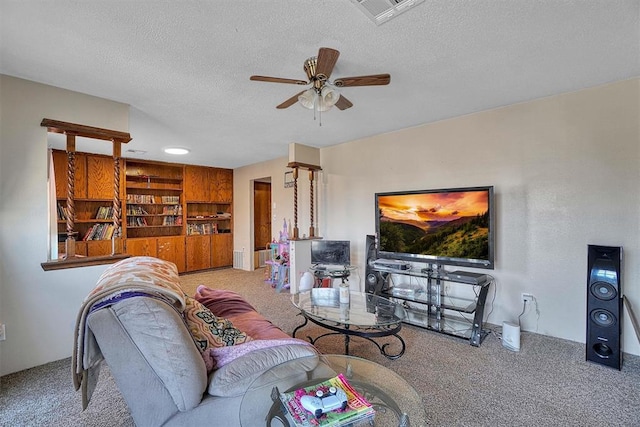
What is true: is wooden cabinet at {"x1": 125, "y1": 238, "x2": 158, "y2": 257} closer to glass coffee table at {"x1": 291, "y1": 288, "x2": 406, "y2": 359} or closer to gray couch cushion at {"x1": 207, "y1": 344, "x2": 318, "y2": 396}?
glass coffee table at {"x1": 291, "y1": 288, "x2": 406, "y2": 359}

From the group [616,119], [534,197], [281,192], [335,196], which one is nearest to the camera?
[616,119]

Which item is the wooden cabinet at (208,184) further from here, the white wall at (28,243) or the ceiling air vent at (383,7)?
the ceiling air vent at (383,7)

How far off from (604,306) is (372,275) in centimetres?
210

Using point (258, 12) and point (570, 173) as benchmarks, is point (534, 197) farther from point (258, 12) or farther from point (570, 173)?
point (258, 12)

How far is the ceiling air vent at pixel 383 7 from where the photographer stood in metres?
1.50

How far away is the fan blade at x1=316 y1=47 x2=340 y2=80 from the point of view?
163cm

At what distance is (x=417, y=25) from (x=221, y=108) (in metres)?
2.03

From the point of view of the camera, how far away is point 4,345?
7.06 ft

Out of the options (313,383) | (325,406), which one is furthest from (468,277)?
(325,406)

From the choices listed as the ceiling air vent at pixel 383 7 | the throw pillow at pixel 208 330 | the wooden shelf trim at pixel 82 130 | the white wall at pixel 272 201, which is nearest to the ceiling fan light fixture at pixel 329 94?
the ceiling air vent at pixel 383 7

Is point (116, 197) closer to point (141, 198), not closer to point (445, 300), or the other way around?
point (141, 198)

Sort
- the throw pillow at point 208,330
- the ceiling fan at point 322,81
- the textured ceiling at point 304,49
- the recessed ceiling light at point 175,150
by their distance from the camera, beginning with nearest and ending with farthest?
the throw pillow at point 208,330
the textured ceiling at point 304,49
the ceiling fan at point 322,81
the recessed ceiling light at point 175,150

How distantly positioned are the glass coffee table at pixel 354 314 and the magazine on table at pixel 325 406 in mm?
961

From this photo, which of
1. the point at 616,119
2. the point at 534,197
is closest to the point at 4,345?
the point at 534,197
